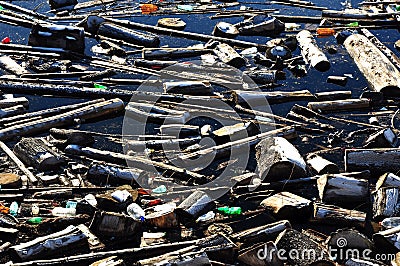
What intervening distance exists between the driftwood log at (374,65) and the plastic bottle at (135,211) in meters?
5.62

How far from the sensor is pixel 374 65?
494 inches

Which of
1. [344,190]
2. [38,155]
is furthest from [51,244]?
[344,190]

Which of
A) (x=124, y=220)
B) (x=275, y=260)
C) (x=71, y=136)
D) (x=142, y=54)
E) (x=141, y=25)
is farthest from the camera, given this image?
(x=141, y=25)

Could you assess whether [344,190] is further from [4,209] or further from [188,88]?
[4,209]

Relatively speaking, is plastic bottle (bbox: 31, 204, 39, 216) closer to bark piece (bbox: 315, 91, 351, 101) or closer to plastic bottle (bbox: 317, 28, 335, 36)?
bark piece (bbox: 315, 91, 351, 101)

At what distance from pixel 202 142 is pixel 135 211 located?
225 centimetres

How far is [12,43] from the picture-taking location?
1405 centimetres

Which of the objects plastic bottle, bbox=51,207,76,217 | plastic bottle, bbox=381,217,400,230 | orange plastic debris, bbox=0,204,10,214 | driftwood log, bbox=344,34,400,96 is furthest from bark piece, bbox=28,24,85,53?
plastic bottle, bbox=381,217,400,230

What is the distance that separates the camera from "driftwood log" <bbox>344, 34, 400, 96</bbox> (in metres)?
11.8

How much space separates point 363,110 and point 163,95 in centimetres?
348

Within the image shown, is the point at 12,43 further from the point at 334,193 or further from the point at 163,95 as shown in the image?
the point at 334,193

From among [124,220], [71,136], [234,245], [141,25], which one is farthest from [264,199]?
[141,25]

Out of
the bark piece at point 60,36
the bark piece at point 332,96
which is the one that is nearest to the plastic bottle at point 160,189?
the bark piece at point 332,96

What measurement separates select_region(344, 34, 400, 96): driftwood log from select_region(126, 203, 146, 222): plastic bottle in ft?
18.4
